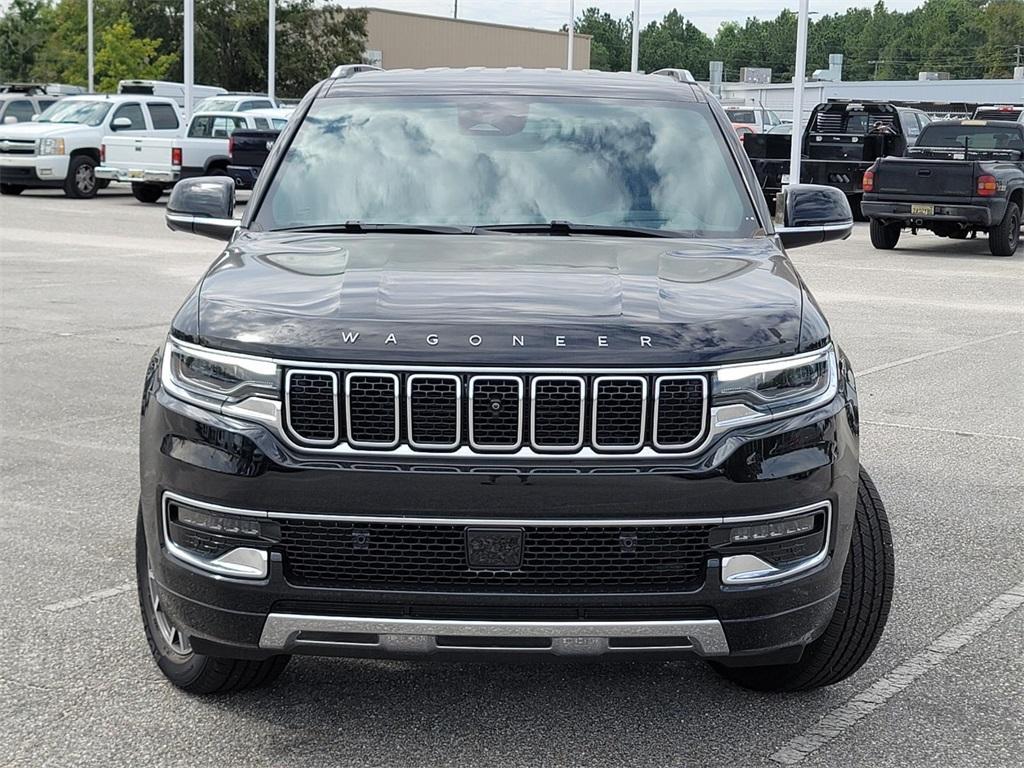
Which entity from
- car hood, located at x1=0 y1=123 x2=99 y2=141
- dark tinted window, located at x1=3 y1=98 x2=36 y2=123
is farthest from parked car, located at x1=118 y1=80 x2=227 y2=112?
car hood, located at x1=0 y1=123 x2=99 y2=141

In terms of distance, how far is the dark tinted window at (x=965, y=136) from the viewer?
2247 cm

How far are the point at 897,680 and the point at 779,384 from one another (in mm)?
1331

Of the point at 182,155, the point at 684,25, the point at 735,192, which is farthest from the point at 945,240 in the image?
the point at 684,25

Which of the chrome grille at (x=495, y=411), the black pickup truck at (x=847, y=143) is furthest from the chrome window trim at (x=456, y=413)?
the black pickup truck at (x=847, y=143)

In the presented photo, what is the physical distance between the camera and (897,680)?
4445 millimetres

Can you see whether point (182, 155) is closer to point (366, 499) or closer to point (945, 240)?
point (945, 240)

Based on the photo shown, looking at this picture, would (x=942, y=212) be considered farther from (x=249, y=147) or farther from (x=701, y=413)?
(x=701, y=413)

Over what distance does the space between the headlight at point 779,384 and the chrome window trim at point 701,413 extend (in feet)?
0.10

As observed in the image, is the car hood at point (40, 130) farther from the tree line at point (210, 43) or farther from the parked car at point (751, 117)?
the tree line at point (210, 43)

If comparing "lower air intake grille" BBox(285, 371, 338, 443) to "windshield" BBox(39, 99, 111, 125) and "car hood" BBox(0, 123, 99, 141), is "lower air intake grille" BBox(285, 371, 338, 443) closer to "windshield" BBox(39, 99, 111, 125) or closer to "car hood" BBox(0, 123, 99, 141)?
"car hood" BBox(0, 123, 99, 141)

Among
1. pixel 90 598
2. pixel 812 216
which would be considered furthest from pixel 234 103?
pixel 90 598

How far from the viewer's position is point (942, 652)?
4.70m

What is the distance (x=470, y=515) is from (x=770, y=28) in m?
179

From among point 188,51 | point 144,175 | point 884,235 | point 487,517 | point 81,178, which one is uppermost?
point 188,51
